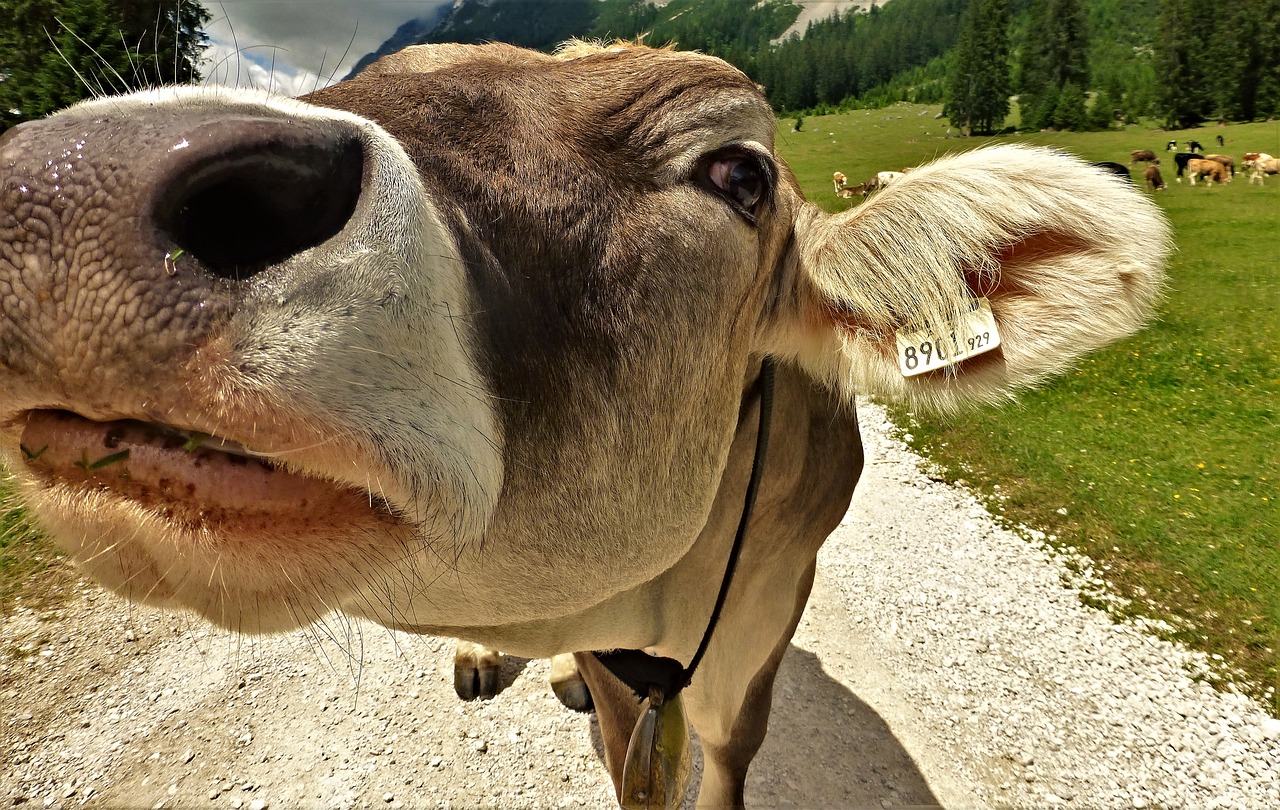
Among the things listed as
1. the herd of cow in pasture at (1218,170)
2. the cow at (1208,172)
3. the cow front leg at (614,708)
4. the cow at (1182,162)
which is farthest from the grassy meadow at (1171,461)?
the cow at (1182,162)

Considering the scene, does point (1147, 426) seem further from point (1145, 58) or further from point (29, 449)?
→ point (1145, 58)

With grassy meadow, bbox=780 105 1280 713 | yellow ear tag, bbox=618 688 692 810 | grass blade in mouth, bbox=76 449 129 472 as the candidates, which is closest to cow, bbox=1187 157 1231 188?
grassy meadow, bbox=780 105 1280 713

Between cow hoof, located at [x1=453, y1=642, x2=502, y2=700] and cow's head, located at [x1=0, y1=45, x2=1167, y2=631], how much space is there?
317cm

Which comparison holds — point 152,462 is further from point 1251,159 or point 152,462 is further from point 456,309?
point 1251,159

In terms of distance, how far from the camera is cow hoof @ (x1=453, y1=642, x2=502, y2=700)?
4.51 meters

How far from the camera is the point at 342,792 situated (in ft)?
12.8

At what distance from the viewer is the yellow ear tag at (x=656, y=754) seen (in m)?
2.50

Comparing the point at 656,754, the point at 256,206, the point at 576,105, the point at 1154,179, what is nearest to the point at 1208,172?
the point at 1154,179

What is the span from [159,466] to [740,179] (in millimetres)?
1560

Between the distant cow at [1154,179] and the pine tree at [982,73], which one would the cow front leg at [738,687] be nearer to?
the distant cow at [1154,179]

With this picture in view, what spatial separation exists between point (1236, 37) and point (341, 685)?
7909 centimetres

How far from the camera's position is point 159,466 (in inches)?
38.7

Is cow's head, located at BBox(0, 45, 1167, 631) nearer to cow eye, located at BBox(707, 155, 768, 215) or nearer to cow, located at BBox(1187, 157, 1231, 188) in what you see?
cow eye, located at BBox(707, 155, 768, 215)

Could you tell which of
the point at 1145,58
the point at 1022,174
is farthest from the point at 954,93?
the point at 1022,174
